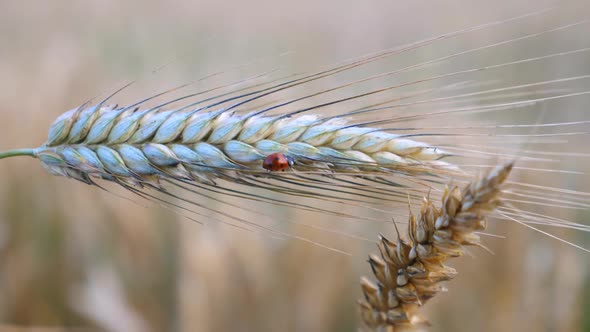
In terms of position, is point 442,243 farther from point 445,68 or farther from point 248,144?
point 445,68

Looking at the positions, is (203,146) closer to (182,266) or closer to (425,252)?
(425,252)

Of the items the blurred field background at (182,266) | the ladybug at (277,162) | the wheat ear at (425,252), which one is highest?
the ladybug at (277,162)

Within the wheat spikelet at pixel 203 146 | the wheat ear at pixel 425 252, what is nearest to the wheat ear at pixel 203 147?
the wheat spikelet at pixel 203 146

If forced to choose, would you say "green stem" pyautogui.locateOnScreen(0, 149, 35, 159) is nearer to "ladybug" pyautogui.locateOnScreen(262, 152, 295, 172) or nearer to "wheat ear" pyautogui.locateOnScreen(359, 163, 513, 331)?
"ladybug" pyautogui.locateOnScreen(262, 152, 295, 172)

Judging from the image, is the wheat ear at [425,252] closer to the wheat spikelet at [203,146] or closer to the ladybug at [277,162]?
the wheat spikelet at [203,146]

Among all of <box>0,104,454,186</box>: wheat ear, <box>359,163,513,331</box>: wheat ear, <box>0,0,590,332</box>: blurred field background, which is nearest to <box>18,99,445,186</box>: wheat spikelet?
<box>0,104,454,186</box>: wheat ear

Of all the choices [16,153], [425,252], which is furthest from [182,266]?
[425,252]

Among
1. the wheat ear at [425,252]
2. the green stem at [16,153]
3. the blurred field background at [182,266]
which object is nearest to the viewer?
the wheat ear at [425,252]
